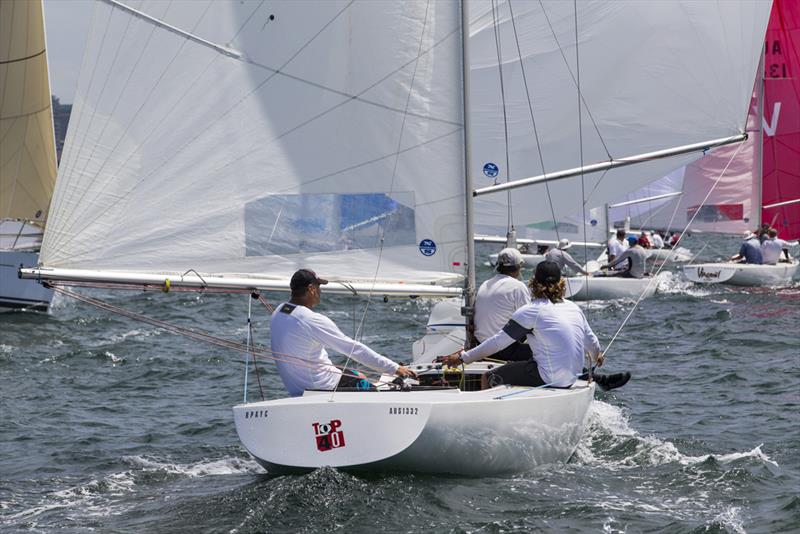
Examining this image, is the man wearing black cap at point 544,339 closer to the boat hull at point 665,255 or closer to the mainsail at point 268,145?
the mainsail at point 268,145

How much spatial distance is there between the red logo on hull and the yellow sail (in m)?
16.9

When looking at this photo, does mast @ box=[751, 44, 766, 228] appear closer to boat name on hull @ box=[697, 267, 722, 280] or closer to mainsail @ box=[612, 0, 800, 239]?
mainsail @ box=[612, 0, 800, 239]

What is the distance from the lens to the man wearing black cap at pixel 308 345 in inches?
311

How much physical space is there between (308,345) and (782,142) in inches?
908

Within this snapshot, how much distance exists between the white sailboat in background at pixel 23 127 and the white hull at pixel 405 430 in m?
16.5

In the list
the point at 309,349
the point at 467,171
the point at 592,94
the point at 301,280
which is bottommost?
the point at 309,349

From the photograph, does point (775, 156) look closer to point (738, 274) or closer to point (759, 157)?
point (759, 157)

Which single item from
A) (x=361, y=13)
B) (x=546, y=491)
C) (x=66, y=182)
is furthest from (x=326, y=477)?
(x=361, y=13)

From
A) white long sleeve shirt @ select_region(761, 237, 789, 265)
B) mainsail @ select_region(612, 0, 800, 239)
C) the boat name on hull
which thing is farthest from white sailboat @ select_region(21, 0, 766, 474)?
mainsail @ select_region(612, 0, 800, 239)

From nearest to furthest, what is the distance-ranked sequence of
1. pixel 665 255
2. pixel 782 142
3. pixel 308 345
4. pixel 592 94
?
pixel 308 345 < pixel 592 94 < pixel 782 142 < pixel 665 255

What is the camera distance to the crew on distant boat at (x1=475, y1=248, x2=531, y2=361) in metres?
9.37

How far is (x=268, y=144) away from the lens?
957 cm

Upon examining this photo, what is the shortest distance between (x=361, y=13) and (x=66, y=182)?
252 centimetres

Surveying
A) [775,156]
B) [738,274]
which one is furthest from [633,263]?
[775,156]
